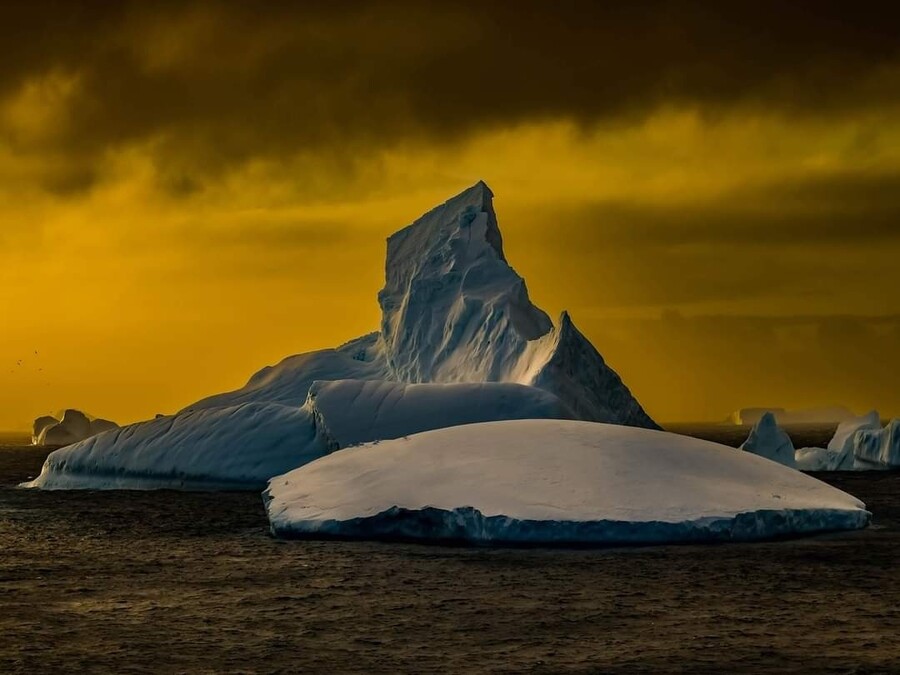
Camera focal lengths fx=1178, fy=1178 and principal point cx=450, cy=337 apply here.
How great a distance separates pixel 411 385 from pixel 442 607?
22551mm

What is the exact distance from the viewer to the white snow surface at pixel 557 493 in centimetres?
1978

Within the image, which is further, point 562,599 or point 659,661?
point 562,599

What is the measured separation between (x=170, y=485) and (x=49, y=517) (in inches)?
318

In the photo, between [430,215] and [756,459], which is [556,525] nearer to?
[756,459]

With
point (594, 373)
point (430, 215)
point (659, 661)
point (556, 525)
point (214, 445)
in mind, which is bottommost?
point (659, 661)

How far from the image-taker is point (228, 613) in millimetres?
14008

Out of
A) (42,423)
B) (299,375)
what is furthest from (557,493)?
(42,423)

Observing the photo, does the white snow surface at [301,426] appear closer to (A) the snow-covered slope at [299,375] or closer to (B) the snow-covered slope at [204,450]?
(B) the snow-covered slope at [204,450]

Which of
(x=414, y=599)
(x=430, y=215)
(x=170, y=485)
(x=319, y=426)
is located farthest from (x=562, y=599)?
(x=430, y=215)

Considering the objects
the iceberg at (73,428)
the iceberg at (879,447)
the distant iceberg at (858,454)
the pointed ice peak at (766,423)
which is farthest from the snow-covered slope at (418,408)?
the iceberg at (73,428)

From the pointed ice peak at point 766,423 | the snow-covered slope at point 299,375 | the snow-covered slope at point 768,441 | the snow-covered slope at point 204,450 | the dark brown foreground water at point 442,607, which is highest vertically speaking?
the snow-covered slope at point 299,375

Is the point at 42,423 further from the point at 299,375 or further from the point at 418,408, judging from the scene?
the point at 418,408

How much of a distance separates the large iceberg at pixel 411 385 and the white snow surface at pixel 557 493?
1050 centimetres

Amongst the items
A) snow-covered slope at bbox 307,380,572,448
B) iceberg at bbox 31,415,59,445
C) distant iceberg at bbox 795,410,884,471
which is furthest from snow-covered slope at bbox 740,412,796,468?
iceberg at bbox 31,415,59,445
